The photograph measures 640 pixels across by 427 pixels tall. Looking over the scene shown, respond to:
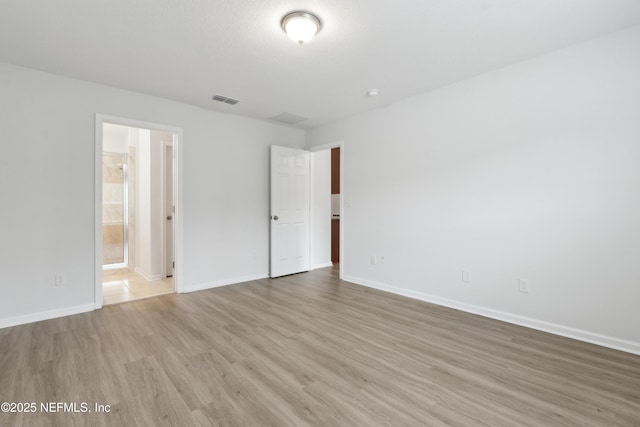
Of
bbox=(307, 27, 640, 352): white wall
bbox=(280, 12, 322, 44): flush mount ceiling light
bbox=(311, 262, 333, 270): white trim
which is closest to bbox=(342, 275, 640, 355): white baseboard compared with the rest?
bbox=(307, 27, 640, 352): white wall

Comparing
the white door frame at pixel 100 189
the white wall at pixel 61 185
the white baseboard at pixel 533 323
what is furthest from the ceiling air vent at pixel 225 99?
the white baseboard at pixel 533 323

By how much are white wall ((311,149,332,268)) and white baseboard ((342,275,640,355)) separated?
1.85 metres

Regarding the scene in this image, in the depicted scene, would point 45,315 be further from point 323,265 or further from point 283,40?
point 323,265

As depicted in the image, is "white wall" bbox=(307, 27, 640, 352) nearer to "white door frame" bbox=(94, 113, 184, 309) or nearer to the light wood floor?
the light wood floor

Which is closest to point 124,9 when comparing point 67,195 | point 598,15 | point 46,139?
point 46,139

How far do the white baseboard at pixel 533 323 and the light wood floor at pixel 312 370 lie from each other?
10 cm

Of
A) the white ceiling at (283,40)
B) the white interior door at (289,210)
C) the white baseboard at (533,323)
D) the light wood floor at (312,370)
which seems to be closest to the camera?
the light wood floor at (312,370)

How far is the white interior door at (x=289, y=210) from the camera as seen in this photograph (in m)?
4.94

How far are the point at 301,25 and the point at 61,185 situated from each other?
3.05 metres

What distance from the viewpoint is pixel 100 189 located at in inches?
136

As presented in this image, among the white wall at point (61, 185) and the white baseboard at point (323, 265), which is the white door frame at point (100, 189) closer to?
the white wall at point (61, 185)

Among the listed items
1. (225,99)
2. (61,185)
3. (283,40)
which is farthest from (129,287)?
(283,40)

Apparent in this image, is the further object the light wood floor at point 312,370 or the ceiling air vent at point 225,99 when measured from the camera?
the ceiling air vent at point 225,99

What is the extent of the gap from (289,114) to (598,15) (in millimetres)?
3470
